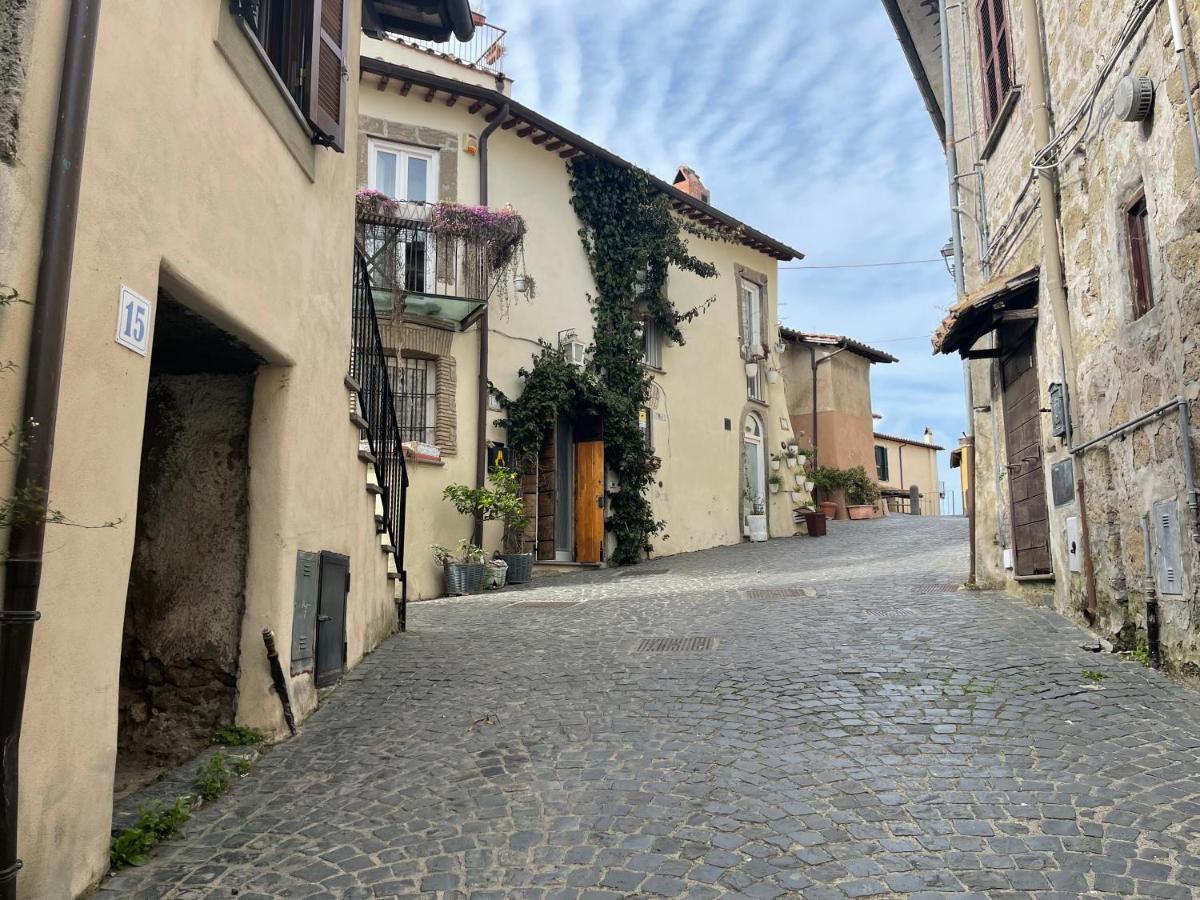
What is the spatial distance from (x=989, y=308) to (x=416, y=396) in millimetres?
7692

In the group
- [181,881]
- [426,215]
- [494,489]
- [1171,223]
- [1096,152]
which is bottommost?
[181,881]

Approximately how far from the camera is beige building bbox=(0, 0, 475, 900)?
9.14 feet

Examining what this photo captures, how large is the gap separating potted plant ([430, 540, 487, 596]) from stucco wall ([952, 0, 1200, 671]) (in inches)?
268

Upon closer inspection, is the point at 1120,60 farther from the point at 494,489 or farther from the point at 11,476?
the point at 494,489

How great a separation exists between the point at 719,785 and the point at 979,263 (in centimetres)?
831

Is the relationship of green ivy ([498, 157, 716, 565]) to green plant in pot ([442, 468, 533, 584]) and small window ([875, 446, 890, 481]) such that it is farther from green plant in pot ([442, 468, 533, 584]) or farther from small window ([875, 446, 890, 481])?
small window ([875, 446, 890, 481])

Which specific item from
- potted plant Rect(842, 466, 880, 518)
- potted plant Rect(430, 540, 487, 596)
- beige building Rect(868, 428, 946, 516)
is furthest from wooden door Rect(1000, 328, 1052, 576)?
beige building Rect(868, 428, 946, 516)

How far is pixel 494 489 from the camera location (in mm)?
13203

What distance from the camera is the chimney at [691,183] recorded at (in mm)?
20992

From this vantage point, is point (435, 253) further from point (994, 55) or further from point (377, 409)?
point (994, 55)

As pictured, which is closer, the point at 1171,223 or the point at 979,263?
the point at 1171,223

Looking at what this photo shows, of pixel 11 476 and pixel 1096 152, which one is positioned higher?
pixel 1096 152

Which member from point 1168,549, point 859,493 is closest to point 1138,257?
point 1168,549

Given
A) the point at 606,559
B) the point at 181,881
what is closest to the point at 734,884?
the point at 181,881
